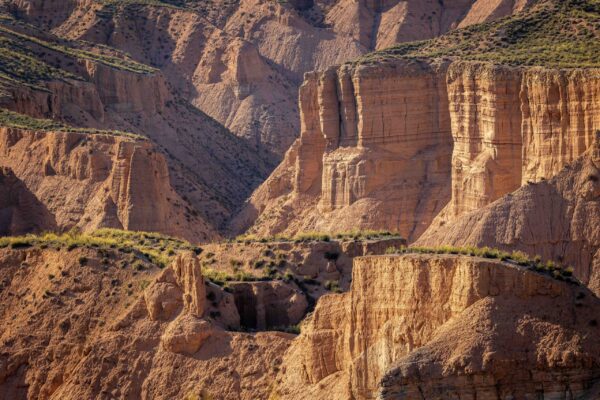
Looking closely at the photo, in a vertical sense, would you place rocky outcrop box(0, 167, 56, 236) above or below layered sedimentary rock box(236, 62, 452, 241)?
below

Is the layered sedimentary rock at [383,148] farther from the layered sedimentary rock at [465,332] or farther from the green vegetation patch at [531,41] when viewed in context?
the layered sedimentary rock at [465,332]

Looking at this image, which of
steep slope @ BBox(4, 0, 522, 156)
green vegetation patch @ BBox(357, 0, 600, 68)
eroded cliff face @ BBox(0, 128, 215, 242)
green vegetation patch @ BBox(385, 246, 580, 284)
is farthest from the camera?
steep slope @ BBox(4, 0, 522, 156)

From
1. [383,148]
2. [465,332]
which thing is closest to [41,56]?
[383,148]

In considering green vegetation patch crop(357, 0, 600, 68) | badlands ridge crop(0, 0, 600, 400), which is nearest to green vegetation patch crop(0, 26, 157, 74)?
badlands ridge crop(0, 0, 600, 400)

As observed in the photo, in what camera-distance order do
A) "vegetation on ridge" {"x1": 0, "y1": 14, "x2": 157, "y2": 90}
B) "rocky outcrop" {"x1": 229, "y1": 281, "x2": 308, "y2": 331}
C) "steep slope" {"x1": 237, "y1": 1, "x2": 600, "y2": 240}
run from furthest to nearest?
1. "vegetation on ridge" {"x1": 0, "y1": 14, "x2": 157, "y2": 90}
2. "steep slope" {"x1": 237, "y1": 1, "x2": 600, "y2": 240}
3. "rocky outcrop" {"x1": 229, "y1": 281, "x2": 308, "y2": 331}

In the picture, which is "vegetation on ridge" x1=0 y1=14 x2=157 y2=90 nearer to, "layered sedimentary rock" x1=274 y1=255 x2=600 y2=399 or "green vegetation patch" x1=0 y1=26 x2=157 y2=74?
"green vegetation patch" x1=0 y1=26 x2=157 y2=74

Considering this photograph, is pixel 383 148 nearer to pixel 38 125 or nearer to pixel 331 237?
pixel 38 125

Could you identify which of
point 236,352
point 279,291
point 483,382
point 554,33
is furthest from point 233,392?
point 554,33

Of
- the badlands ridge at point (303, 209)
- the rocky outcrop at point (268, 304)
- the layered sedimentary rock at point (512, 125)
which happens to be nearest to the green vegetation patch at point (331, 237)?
the badlands ridge at point (303, 209)
